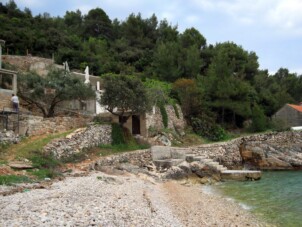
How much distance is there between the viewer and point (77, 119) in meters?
25.6

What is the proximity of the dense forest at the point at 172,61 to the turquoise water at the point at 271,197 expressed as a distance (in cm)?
1340

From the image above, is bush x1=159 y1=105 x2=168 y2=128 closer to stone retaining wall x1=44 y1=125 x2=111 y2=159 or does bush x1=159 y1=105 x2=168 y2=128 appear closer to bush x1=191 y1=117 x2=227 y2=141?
bush x1=191 y1=117 x2=227 y2=141

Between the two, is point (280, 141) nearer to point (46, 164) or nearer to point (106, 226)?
point (46, 164)

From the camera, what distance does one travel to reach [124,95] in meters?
24.9

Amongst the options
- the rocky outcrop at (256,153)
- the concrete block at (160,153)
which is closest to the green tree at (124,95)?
the concrete block at (160,153)

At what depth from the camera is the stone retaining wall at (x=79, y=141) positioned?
20.1 metres

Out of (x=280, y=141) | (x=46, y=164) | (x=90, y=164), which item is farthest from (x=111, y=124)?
(x=280, y=141)

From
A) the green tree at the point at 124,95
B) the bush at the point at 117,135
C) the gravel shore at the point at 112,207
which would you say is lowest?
the gravel shore at the point at 112,207

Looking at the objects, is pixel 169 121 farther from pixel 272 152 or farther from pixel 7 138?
pixel 7 138

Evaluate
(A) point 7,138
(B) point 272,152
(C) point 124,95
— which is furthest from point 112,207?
(B) point 272,152

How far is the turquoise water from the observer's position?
12357 millimetres

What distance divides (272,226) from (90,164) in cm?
A: 1203

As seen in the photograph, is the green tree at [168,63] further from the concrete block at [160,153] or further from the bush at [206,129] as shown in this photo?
the concrete block at [160,153]

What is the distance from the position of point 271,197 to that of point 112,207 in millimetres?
9606
